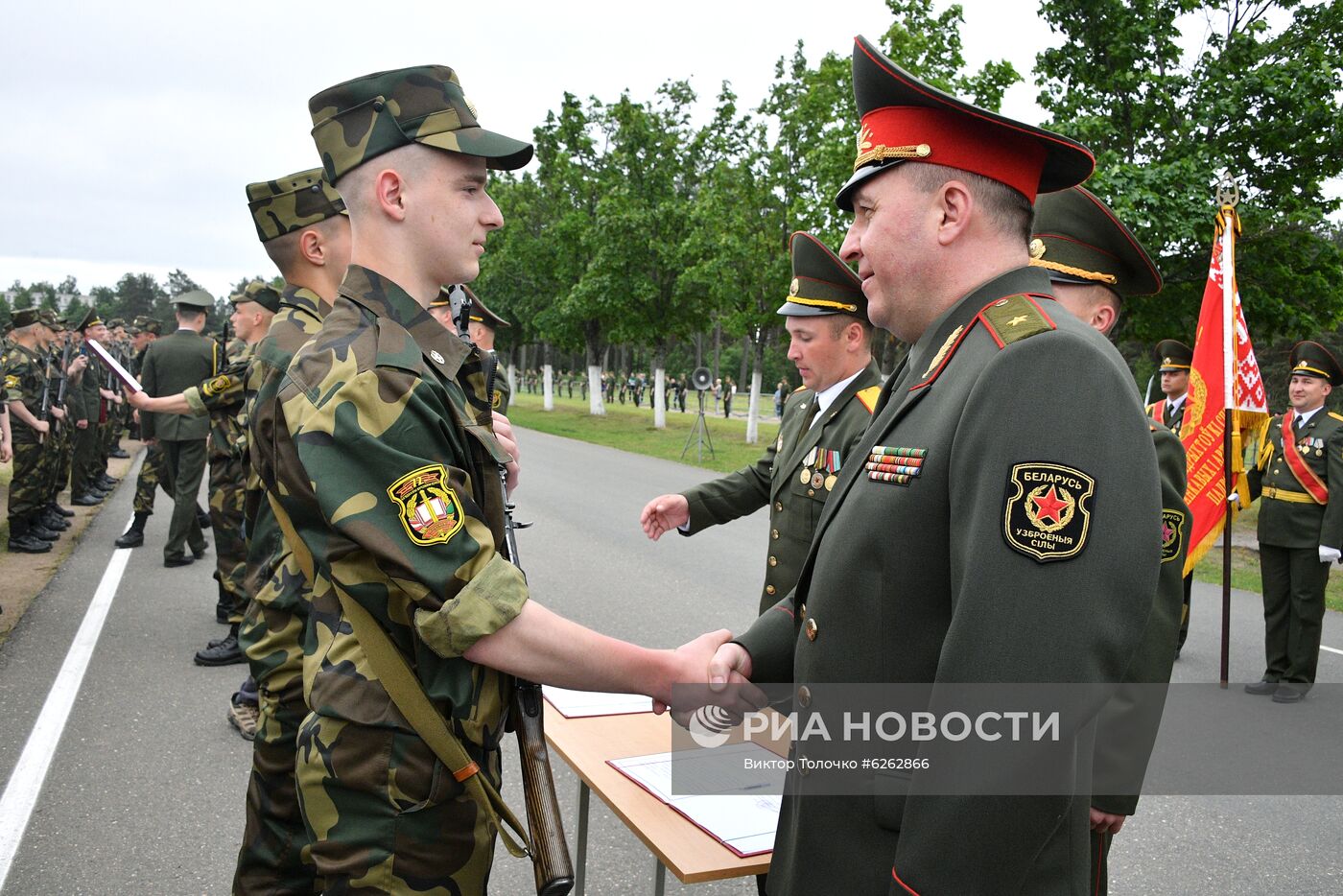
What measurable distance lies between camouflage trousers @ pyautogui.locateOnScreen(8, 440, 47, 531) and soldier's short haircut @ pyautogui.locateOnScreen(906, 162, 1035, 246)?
35.6ft

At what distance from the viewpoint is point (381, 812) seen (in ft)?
6.27

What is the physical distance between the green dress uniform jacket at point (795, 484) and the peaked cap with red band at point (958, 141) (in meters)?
1.85

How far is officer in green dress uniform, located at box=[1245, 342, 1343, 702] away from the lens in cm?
650

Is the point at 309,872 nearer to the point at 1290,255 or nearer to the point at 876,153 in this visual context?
the point at 876,153

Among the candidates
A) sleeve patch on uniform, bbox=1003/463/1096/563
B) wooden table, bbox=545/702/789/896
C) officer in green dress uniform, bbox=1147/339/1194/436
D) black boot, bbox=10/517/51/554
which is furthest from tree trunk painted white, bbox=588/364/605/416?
sleeve patch on uniform, bbox=1003/463/1096/563

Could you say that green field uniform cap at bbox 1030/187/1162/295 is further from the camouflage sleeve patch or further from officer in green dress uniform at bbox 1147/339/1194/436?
officer in green dress uniform at bbox 1147/339/1194/436

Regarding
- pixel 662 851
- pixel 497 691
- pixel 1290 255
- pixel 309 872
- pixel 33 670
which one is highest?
pixel 1290 255

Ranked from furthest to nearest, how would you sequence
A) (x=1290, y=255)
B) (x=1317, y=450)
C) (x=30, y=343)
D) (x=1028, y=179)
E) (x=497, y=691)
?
1. (x=1290, y=255)
2. (x=30, y=343)
3. (x=1317, y=450)
4. (x=497, y=691)
5. (x=1028, y=179)

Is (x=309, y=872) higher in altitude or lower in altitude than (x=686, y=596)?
higher

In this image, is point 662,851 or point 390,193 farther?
point 662,851

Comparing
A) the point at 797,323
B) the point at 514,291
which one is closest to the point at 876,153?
the point at 797,323

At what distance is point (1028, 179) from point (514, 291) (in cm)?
3489

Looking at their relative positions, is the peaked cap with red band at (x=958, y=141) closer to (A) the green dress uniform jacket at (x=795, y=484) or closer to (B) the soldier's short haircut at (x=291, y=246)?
(A) the green dress uniform jacket at (x=795, y=484)

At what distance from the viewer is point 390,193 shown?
81.2 inches
